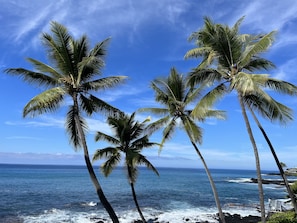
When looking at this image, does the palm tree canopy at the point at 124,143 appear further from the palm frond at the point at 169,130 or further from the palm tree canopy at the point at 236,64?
the palm tree canopy at the point at 236,64

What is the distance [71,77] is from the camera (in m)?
12.0

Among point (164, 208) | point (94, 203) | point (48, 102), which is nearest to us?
point (48, 102)

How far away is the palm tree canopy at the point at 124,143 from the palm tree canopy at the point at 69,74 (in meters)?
4.45

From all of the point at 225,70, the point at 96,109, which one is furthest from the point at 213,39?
the point at 96,109

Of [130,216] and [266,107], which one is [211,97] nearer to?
[266,107]

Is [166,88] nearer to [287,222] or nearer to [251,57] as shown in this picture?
→ [251,57]

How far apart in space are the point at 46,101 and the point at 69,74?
1453 millimetres

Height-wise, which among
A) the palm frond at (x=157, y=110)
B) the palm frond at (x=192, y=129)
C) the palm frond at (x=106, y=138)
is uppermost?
the palm frond at (x=157, y=110)

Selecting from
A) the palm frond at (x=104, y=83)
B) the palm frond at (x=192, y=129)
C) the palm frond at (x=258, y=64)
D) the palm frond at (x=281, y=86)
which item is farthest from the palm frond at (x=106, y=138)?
the palm frond at (x=281, y=86)

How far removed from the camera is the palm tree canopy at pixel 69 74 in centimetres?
1162

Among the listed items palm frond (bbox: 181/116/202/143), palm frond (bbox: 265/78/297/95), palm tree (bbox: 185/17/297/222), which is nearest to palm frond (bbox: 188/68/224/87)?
palm tree (bbox: 185/17/297/222)

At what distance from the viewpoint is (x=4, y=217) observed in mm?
27047

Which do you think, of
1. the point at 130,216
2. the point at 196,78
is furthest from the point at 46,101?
the point at 130,216

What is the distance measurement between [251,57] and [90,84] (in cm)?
665
